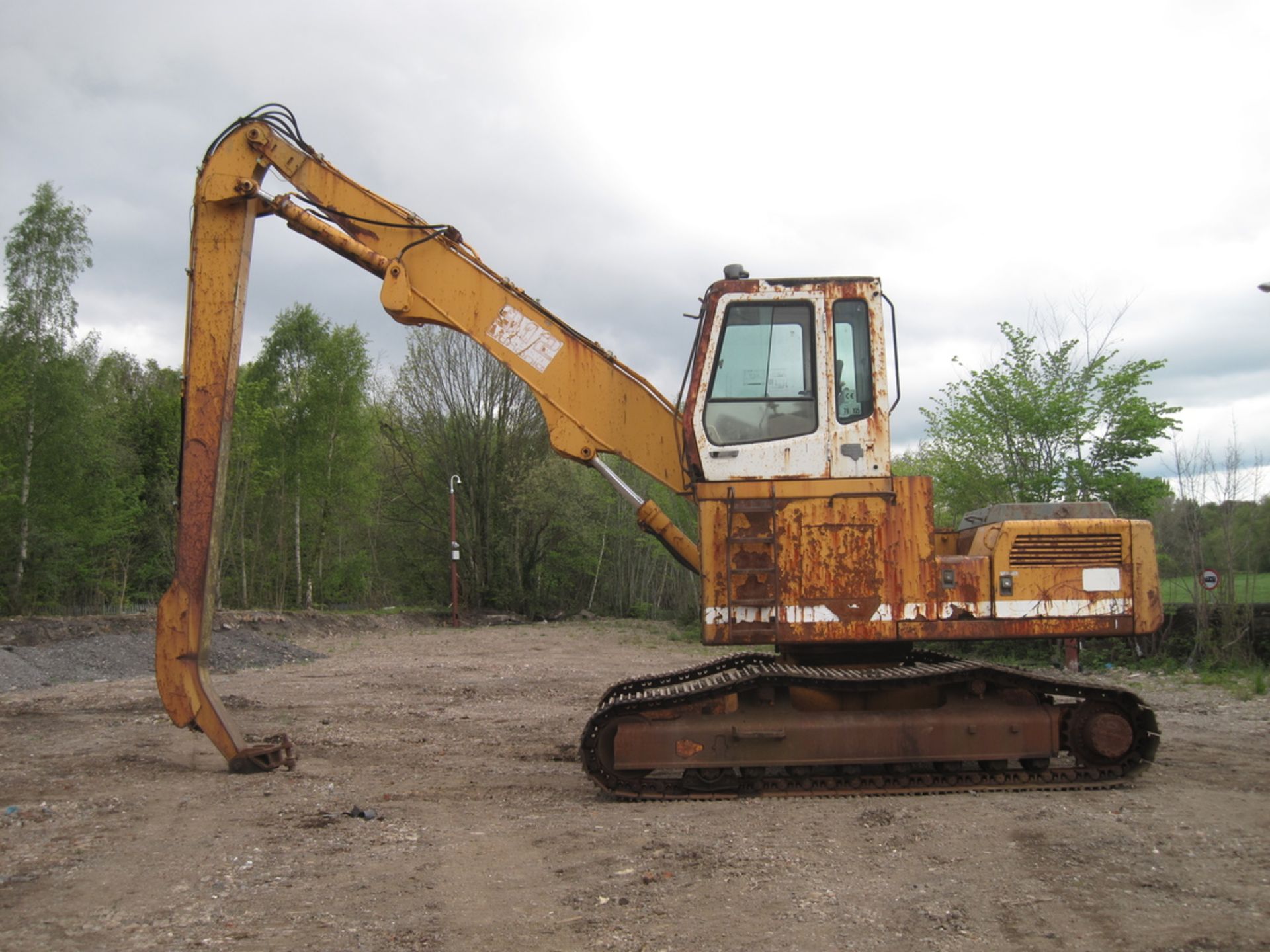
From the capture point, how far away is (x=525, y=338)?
7.41 metres

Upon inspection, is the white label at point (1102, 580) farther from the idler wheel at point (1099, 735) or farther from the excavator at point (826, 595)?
the idler wheel at point (1099, 735)

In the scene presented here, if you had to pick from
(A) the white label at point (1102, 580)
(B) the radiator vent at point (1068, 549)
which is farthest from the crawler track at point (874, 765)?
(B) the radiator vent at point (1068, 549)

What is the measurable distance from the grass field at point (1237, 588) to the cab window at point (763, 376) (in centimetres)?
1083

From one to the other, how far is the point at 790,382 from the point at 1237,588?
12.0m

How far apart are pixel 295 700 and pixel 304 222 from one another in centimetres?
634

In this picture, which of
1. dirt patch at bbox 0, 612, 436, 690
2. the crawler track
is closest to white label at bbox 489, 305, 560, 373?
the crawler track

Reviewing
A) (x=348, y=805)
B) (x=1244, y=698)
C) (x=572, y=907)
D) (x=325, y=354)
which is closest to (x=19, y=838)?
(x=348, y=805)

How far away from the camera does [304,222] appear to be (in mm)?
7379

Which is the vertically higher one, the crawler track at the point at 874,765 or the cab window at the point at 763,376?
the cab window at the point at 763,376

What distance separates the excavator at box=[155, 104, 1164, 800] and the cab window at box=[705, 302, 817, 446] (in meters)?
0.01

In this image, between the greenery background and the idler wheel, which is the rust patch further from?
the greenery background

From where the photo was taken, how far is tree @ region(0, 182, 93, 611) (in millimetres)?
26016

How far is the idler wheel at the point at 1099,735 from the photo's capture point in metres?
6.61

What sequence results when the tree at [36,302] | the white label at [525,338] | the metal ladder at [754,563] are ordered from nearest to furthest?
the metal ladder at [754,563] < the white label at [525,338] < the tree at [36,302]
